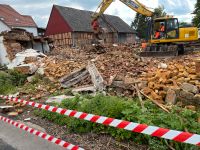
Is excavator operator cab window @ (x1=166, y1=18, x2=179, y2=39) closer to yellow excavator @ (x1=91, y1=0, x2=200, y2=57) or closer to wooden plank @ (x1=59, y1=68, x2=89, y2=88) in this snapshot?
yellow excavator @ (x1=91, y1=0, x2=200, y2=57)

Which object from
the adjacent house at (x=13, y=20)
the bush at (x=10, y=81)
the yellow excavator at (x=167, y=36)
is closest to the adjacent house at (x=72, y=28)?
the adjacent house at (x=13, y=20)

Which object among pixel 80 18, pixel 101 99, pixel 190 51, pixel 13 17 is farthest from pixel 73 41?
pixel 101 99

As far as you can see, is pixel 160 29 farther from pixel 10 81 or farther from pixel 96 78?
pixel 10 81

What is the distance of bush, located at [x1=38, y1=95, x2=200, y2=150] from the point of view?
545 cm

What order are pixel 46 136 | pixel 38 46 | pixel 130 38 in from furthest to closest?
pixel 130 38 < pixel 38 46 < pixel 46 136

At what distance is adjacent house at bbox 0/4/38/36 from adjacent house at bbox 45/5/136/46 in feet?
17.9

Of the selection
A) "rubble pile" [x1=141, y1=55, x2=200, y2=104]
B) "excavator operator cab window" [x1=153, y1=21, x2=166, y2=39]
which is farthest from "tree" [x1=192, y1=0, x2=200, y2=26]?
"rubble pile" [x1=141, y1=55, x2=200, y2=104]

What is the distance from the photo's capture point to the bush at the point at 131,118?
545 centimetres

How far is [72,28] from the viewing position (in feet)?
125

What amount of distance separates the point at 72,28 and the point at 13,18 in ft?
44.8

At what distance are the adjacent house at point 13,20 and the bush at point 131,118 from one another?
37807 millimetres

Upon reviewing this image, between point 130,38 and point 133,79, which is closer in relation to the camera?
point 133,79

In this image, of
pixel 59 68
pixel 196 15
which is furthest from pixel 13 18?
pixel 59 68

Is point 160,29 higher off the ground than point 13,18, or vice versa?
point 13,18
